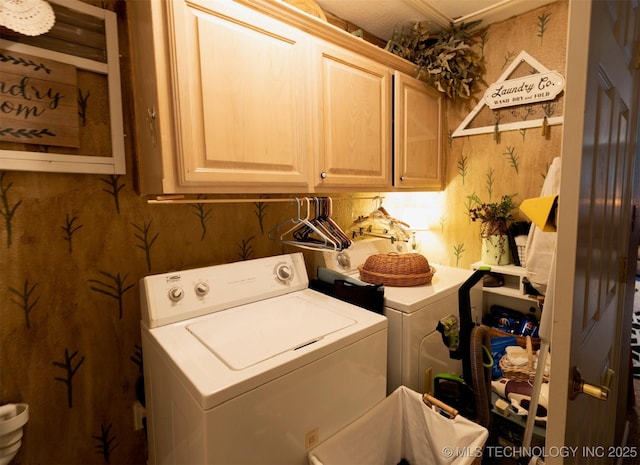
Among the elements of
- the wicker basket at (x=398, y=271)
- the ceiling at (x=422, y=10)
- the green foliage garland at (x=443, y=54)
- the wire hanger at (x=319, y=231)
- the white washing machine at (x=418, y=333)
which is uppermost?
the ceiling at (x=422, y=10)

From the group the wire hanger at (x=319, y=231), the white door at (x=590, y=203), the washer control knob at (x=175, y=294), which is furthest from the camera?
the wire hanger at (x=319, y=231)

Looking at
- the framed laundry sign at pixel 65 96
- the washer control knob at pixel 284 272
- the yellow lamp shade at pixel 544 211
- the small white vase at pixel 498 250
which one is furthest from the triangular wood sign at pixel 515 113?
the framed laundry sign at pixel 65 96

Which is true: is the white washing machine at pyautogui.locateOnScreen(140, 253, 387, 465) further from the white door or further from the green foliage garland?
the green foliage garland

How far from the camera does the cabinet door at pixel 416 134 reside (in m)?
1.97

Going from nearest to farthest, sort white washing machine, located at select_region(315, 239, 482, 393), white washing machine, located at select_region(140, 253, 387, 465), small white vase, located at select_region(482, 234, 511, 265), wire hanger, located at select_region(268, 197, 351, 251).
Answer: white washing machine, located at select_region(140, 253, 387, 465), white washing machine, located at select_region(315, 239, 482, 393), wire hanger, located at select_region(268, 197, 351, 251), small white vase, located at select_region(482, 234, 511, 265)

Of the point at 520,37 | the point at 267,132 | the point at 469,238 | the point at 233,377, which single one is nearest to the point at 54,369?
the point at 233,377

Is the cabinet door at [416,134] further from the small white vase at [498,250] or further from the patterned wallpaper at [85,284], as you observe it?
the patterned wallpaper at [85,284]

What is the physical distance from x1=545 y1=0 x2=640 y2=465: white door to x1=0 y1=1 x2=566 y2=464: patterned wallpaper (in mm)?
1447

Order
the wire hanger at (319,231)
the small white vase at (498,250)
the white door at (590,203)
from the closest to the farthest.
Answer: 1. the white door at (590,203)
2. the wire hanger at (319,231)
3. the small white vase at (498,250)

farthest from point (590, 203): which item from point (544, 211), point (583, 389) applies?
point (583, 389)

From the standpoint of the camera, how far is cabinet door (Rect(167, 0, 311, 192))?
1.15 m

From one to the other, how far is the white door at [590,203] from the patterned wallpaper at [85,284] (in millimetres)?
1447

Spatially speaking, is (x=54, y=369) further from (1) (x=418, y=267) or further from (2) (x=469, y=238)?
(2) (x=469, y=238)

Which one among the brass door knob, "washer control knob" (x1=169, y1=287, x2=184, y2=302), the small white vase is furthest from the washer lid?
the small white vase
